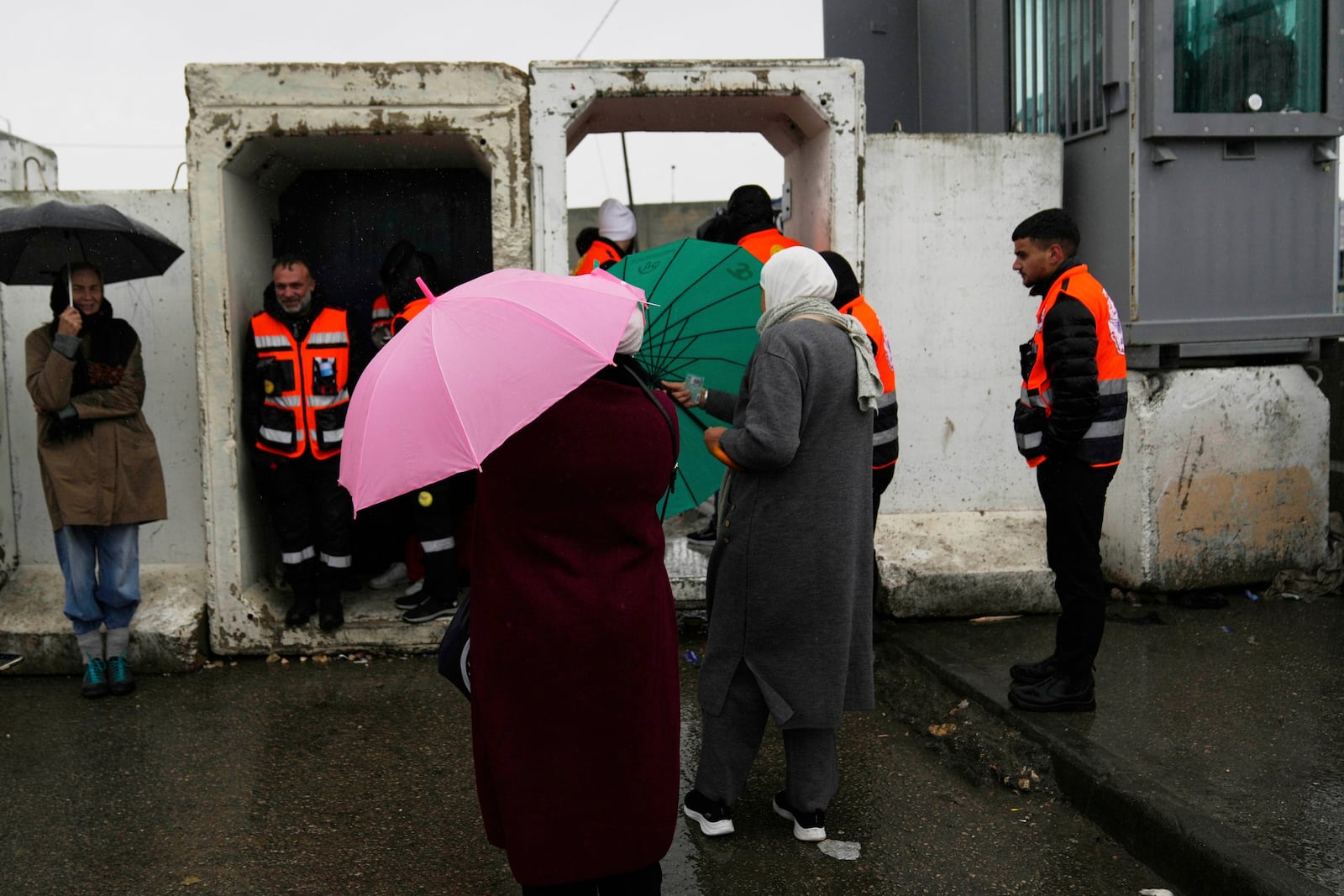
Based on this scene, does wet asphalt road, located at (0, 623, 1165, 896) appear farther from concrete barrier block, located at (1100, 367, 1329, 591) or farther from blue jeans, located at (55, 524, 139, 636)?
concrete barrier block, located at (1100, 367, 1329, 591)

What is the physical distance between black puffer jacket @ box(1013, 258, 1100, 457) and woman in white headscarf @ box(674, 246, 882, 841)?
943 mm

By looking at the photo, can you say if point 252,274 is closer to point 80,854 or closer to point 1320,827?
point 80,854

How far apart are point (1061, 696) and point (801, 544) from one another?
62.1 inches

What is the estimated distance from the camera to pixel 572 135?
19.9 feet

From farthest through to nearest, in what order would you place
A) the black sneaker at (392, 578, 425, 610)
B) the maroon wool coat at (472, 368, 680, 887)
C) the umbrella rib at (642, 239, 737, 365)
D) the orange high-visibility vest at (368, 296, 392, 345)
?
the orange high-visibility vest at (368, 296, 392, 345)
the black sneaker at (392, 578, 425, 610)
the umbrella rib at (642, 239, 737, 365)
the maroon wool coat at (472, 368, 680, 887)

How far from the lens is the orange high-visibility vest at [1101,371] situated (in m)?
4.09

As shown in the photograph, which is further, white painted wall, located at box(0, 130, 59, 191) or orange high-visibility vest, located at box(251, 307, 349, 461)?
white painted wall, located at box(0, 130, 59, 191)

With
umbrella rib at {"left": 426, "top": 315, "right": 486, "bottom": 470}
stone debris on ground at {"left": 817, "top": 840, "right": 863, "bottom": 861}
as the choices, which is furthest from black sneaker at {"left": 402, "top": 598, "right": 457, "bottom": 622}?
umbrella rib at {"left": 426, "top": 315, "right": 486, "bottom": 470}

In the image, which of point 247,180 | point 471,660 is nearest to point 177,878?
point 471,660

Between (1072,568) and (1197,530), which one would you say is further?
(1197,530)

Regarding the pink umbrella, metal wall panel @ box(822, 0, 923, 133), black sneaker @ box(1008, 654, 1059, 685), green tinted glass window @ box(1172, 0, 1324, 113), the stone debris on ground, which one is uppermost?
metal wall panel @ box(822, 0, 923, 133)

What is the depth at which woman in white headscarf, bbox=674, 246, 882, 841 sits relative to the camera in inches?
131

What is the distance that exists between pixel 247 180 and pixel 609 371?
4226 millimetres

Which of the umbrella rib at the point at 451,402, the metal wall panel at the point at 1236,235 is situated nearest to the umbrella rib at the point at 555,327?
the umbrella rib at the point at 451,402
